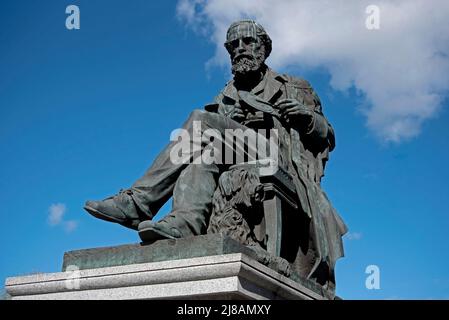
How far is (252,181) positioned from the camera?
598cm

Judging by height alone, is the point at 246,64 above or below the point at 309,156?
above

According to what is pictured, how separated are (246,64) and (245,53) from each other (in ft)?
0.37

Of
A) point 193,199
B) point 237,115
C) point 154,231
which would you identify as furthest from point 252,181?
point 237,115

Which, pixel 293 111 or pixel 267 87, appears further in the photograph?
pixel 267 87

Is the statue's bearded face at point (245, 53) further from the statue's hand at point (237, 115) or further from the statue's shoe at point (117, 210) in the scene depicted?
the statue's shoe at point (117, 210)

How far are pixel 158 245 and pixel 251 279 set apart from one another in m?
0.80

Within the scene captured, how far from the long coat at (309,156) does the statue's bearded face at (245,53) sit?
0.25m

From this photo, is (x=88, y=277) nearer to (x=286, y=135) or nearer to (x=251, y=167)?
(x=251, y=167)

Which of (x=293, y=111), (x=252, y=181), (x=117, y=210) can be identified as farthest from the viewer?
(x=293, y=111)

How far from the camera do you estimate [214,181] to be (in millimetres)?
6355

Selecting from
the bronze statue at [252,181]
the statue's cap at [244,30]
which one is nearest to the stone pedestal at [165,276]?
the bronze statue at [252,181]

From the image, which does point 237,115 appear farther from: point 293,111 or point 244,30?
point 244,30
